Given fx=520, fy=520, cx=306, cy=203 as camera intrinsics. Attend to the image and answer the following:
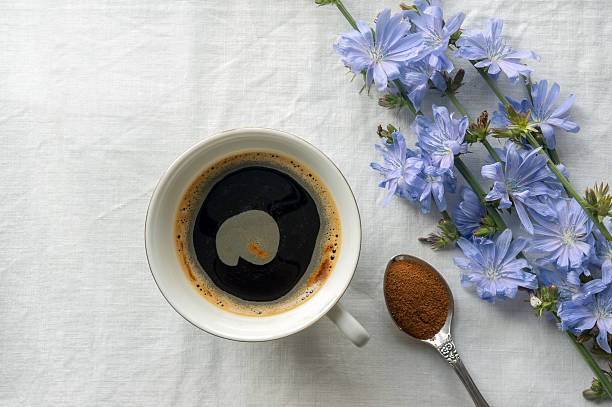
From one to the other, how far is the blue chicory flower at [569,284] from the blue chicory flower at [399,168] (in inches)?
9.8

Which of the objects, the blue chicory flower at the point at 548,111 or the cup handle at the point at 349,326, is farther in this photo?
the blue chicory flower at the point at 548,111

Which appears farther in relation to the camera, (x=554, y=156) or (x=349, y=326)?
(x=554, y=156)

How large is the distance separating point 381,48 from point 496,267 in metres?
0.40

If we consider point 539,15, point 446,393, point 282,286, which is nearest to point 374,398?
point 446,393

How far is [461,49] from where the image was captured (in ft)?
2.72

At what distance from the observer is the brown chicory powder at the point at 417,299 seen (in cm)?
86

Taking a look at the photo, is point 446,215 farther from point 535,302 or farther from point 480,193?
point 535,302

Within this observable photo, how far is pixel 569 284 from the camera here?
842 millimetres

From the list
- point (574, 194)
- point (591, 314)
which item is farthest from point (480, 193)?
point (591, 314)

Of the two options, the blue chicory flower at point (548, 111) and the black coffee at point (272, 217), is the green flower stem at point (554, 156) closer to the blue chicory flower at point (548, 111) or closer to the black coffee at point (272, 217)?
the blue chicory flower at point (548, 111)

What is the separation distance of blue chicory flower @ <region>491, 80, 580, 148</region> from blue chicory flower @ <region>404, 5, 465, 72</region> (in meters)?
0.13

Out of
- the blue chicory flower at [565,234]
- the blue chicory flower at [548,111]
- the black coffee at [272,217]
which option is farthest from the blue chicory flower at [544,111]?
the black coffee at [272,217]

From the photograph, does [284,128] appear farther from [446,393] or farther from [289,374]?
[446,393]

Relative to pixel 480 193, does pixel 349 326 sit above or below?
below
